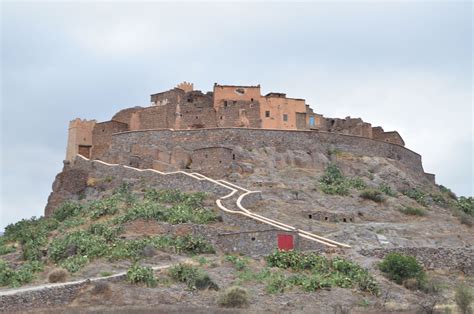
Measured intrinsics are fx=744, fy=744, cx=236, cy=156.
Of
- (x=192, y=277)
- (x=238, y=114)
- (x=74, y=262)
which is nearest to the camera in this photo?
(x=192, y=277)

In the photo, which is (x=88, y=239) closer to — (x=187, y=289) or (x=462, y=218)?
(x=187, y=289)

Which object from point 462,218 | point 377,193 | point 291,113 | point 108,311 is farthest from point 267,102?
point 108,311

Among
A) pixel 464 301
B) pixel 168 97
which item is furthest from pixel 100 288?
pixel 168 97

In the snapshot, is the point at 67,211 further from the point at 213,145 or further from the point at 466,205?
the point at 466,205

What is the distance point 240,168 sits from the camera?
127 ft

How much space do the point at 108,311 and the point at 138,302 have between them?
60.8 inches

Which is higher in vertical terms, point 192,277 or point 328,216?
point 328,216

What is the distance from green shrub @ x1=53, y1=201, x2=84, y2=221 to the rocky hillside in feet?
0.26

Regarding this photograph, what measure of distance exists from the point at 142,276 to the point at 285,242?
7123mm

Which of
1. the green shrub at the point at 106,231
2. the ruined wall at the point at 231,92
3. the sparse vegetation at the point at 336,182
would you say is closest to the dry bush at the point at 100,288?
the green shrub at the point at 106,231

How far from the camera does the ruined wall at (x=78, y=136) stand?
4572 cm

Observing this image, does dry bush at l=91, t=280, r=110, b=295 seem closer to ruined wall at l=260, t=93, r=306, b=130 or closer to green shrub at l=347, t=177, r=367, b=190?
green shrub at l=347, t=177, r=367, b=190

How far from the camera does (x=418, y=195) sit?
132 ft

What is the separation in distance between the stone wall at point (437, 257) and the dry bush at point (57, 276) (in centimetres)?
1110
